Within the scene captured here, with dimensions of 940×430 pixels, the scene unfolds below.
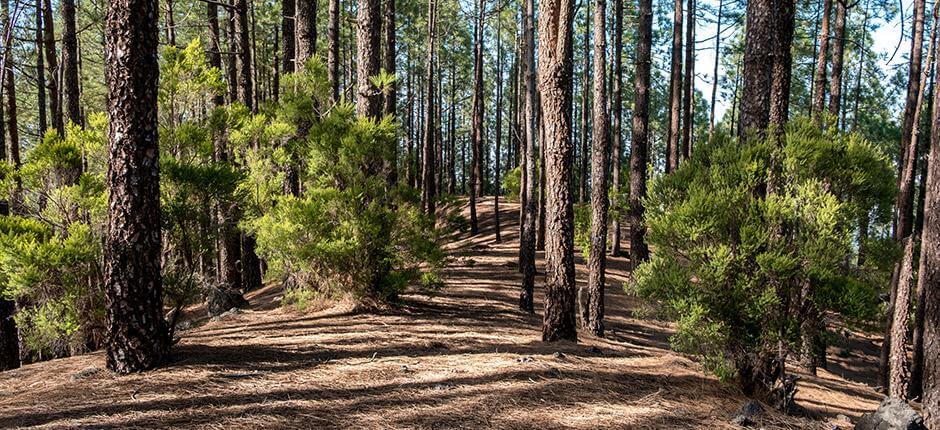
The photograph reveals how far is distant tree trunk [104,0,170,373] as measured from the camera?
15.7ft

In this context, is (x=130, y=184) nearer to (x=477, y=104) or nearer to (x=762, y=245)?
(x=762, y=245)

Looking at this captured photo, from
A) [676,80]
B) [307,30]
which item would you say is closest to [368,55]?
[307,30]

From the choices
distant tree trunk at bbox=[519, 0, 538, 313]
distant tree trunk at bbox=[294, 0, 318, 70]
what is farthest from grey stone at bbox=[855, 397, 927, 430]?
distant tree trunk at bbox=[294, 0, 318, 70]

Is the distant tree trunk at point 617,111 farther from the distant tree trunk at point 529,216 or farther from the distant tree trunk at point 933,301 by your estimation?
the distant tree trunk at point 933,301

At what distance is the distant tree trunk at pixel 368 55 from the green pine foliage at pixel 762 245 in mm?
5023

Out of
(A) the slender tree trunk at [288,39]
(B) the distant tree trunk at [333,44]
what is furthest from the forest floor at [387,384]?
(A) the slender tree trunk at [288,39]

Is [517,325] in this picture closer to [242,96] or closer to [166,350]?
[166,350]

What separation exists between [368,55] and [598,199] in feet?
14.8

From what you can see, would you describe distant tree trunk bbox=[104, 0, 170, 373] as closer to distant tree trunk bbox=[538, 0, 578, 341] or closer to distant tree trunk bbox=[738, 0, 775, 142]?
distant tree trunk bbox=[538, 0, 578, 341]

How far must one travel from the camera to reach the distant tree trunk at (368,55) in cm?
881

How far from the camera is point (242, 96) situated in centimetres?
1460

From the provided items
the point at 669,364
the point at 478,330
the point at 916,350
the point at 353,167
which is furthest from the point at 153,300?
the point at 916,350

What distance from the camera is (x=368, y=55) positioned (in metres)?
8.98

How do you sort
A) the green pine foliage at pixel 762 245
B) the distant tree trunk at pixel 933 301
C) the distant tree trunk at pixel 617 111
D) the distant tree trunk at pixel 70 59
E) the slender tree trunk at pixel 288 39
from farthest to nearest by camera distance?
the distant tree trunk at pixel 617 111, the slender tree trunk at pixel 288 39, the distant tree trunk at pixel 70 59, the distant tree trunk at pixel 933 301, the green pine foliage at pixel 762 245
